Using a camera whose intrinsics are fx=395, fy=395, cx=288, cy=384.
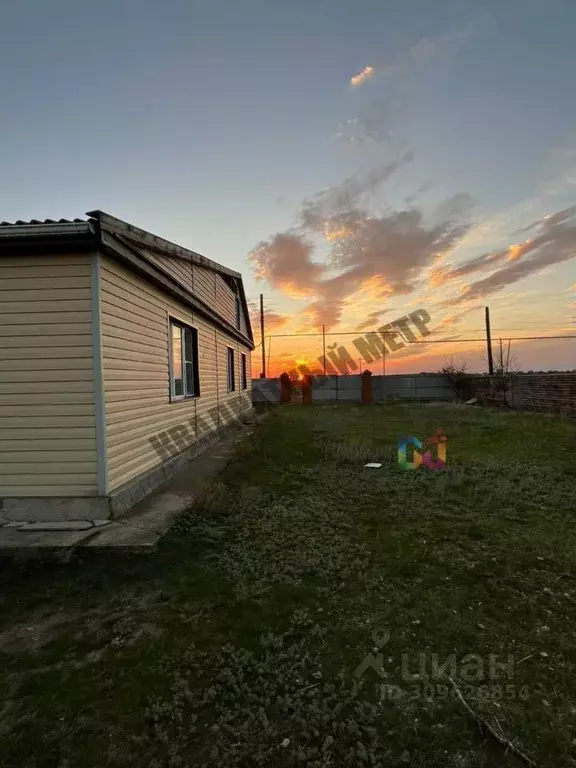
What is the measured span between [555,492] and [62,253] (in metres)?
6.98

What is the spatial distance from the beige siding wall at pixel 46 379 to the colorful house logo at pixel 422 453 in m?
5.34

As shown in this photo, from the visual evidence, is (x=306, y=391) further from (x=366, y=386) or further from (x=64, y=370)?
(x=64, y=370)

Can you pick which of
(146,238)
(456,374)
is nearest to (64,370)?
(146,238)

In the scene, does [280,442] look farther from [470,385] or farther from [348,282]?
[470,385]

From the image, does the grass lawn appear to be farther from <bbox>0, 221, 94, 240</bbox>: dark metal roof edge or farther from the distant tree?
the distant tree

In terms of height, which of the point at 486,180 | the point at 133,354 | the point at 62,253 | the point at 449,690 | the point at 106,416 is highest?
the point at 486,180

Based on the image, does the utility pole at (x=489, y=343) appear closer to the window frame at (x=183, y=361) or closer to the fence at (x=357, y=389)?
the fence at (x=357, y=389)

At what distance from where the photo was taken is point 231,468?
689cm

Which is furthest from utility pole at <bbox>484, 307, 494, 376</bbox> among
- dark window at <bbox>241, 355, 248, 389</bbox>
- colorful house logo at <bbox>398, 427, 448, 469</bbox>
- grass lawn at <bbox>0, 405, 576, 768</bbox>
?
grass lawn at <bbox>0, 405, 576, 768</bbox>

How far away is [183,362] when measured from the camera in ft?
26.0

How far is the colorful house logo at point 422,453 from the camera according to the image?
7328mm

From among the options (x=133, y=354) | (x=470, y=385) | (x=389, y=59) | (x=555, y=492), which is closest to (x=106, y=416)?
(x=133, y=354)

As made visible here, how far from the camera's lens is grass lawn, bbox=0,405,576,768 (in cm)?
178

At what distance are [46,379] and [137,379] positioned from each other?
3.92ft
